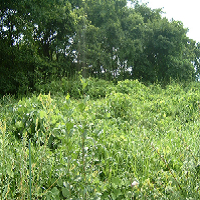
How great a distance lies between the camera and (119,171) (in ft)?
7.88

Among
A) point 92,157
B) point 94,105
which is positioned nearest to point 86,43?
point 94,105

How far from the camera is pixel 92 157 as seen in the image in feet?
6.75

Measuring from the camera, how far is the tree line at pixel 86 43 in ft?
29.4

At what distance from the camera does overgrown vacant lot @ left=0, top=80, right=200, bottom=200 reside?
4.98 ft

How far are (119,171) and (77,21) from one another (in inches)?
436

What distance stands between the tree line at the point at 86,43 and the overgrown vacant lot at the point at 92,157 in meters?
5.85

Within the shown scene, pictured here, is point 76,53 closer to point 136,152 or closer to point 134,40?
point 134,40

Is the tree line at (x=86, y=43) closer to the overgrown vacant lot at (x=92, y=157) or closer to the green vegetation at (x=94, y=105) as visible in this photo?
the green vegetation at (x=94, y=105)

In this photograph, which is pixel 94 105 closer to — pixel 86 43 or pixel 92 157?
pixel 92 157

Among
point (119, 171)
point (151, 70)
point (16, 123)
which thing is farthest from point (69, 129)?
point (151, 70)

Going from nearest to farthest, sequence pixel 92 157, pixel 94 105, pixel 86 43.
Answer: pixel 92 157
pixel 94 105
pixel 86 43

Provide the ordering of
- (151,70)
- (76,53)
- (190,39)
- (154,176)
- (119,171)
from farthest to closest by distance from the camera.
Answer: (190,39), (151,70), (76,53), (119,171), (154,176)

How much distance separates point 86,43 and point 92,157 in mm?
11557

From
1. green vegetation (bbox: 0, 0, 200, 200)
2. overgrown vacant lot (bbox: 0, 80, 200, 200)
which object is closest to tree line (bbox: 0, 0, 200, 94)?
green vegetation (bbox: 0, 0, 200, 200)
